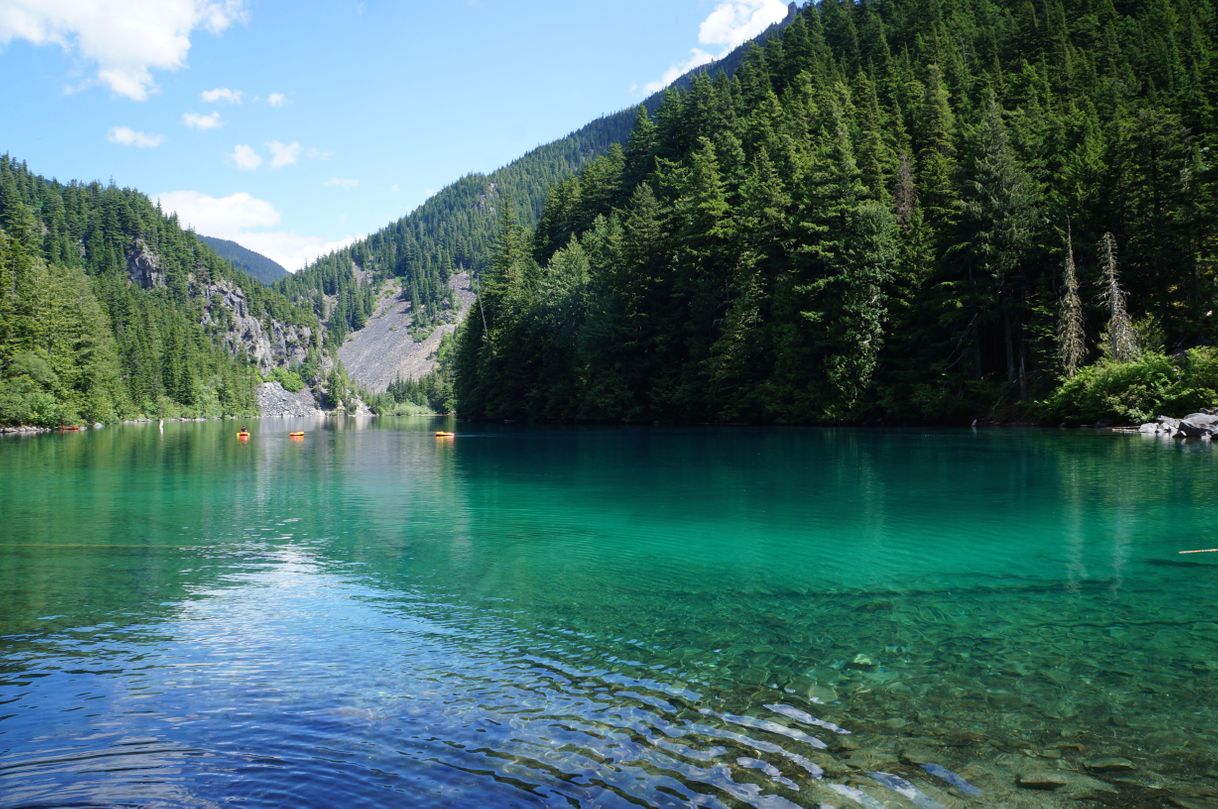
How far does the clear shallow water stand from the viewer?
5980 mm

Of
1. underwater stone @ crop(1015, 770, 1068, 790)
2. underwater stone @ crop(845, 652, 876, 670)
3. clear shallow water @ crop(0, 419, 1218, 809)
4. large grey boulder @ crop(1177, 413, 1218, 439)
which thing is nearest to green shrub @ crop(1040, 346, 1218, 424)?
large grey boulder @ crop(1177, 413, 1218, 439)

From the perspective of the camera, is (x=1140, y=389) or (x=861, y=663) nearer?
(x=861, y=663)

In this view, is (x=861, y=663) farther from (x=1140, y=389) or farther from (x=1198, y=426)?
(x=1140, y=389)

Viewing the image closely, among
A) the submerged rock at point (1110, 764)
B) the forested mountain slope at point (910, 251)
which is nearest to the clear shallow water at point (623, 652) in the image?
the submerged rock at point (1110, 764)

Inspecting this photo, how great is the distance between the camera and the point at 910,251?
57.0 meters

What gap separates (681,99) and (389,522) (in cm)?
10558

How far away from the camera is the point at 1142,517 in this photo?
1727 cm

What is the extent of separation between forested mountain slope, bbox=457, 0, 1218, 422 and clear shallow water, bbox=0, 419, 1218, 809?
1360 inches

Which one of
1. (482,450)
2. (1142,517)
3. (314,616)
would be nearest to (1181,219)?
(1142,517)

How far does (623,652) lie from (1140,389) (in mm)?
44908

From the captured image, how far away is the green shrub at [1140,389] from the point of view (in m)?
40.8

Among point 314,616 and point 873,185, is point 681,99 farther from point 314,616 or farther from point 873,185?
point 314,616

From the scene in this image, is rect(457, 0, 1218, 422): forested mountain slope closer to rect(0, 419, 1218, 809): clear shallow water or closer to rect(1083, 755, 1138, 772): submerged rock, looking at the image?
rect(0, 419, 1218, 809): clear shallow water

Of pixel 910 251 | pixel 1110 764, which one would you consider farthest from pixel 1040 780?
pixel 910 251
